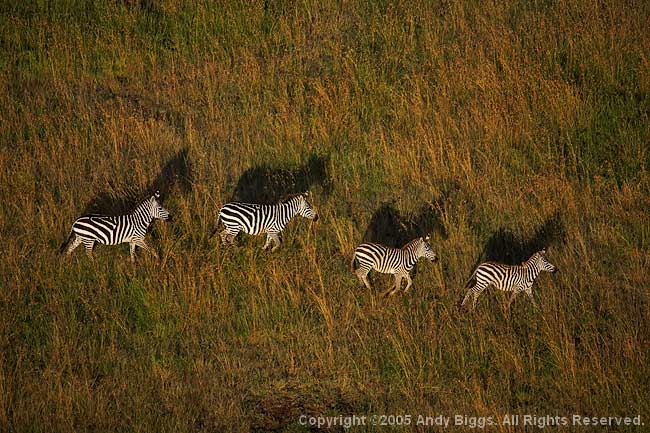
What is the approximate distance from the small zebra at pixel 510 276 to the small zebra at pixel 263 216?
94.8 inches

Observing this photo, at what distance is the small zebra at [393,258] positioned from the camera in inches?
433

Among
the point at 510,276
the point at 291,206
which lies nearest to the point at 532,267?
the point at 510,276

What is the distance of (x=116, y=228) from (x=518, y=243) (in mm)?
5363

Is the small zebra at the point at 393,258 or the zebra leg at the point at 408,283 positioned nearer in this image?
the small zebra at the point at 393,258

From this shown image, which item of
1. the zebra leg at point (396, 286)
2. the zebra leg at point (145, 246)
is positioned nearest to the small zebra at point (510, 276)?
the zebra leg at point (396, 286)

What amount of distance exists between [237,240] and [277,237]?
0.59 meters

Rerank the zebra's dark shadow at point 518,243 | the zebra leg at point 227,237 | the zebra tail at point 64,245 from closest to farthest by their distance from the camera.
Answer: the zebra tail at point 64,245, the zebra leg at point 227,237, the zebra's dark shadow at point 518,243

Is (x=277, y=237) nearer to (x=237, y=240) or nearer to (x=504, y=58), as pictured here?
(x=237, y=240)

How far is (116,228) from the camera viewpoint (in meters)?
11.4

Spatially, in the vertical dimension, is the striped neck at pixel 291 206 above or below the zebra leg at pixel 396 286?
above

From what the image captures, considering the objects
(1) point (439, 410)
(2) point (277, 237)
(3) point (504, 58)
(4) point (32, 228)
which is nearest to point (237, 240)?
(2) point (277, 237)

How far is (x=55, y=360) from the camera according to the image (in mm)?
10195

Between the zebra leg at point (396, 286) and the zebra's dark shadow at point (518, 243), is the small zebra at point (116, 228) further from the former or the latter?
the zebra's dark shadow at point (518, 243)

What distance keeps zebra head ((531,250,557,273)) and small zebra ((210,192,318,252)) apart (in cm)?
295
